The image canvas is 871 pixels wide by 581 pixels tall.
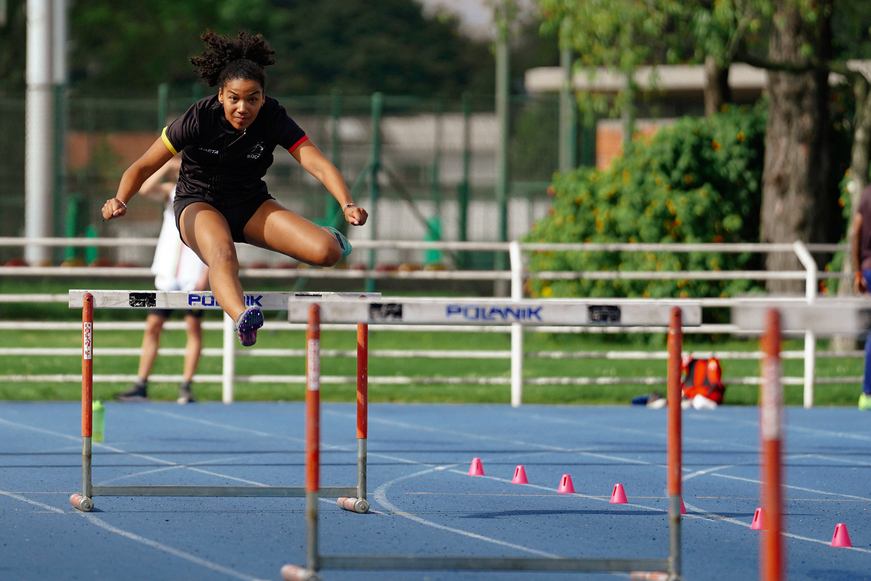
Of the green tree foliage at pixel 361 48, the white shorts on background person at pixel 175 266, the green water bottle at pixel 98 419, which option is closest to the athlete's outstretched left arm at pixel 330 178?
the green water bottle at pixel 98 419

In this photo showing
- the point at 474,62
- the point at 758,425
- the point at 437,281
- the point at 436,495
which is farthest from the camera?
the point at 474,62

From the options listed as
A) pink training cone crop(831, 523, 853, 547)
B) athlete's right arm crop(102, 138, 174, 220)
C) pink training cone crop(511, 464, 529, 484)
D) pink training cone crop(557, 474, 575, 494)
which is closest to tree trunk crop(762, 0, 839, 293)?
pink training cone crop(511, 464, 529, 484)

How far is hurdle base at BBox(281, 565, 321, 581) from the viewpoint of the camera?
14.3 ft

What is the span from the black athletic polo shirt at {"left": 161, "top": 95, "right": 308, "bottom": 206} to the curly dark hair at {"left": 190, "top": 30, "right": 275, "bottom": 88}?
0.17m

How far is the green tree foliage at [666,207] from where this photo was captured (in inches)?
646

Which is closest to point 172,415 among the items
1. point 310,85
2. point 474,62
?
point 310,85

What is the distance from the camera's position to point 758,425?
10164 mm

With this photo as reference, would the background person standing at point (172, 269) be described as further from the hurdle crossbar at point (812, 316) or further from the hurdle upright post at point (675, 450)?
the hurdle crossbar at point (812, 316)

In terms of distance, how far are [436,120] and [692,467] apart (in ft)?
47.3

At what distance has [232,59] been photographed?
609 cm

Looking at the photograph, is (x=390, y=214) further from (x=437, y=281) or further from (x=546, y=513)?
(x=546, y=513)

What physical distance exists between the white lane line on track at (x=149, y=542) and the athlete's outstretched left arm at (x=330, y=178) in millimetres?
1712

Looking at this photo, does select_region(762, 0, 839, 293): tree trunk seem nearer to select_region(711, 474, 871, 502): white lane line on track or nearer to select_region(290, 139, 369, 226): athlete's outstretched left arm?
select_region(711, 474, 871, 502): white lane line on track

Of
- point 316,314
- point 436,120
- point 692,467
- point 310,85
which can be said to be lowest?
point 692,467
